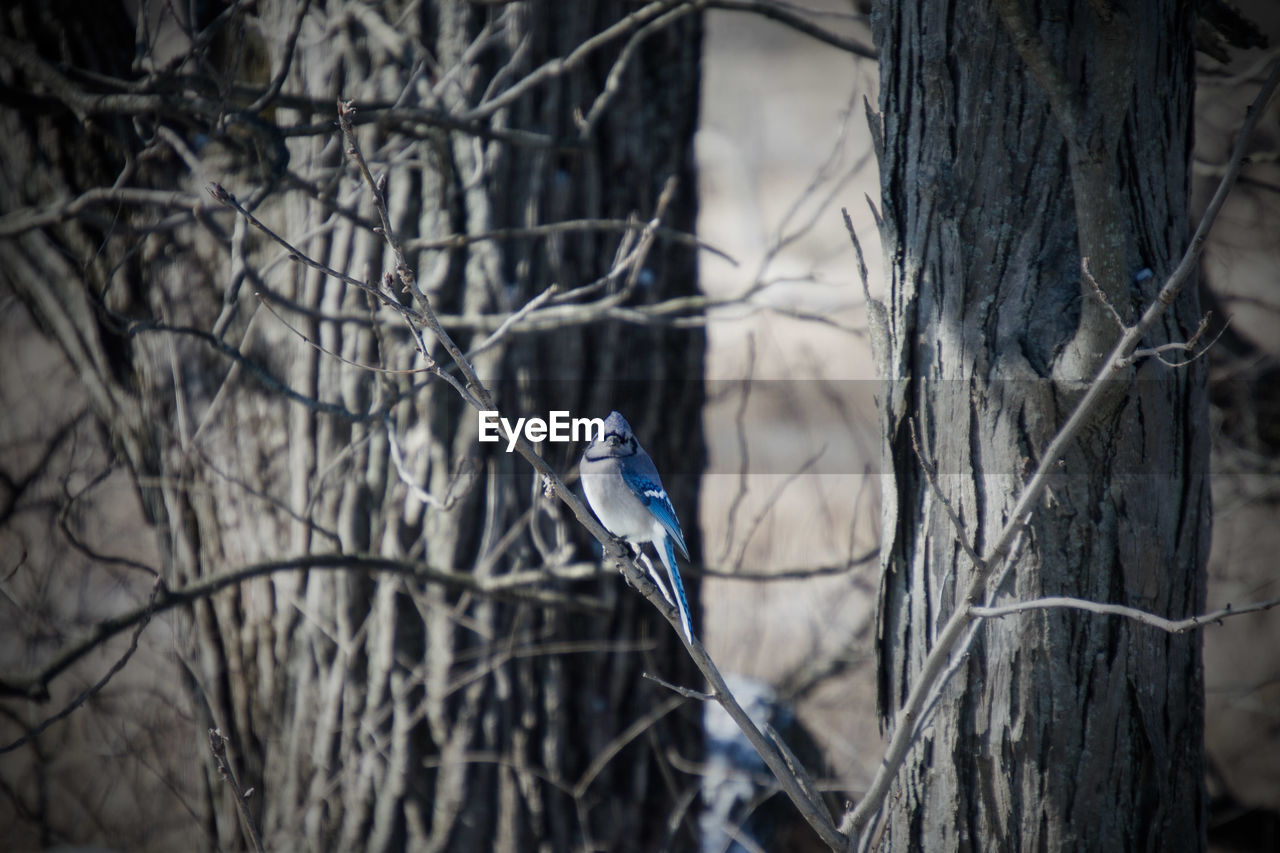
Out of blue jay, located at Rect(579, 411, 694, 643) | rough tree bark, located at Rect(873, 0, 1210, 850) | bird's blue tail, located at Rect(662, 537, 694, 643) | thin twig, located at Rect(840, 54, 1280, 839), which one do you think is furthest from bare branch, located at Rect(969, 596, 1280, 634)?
blue jay, located at Rect(579, 411, 694, 643)

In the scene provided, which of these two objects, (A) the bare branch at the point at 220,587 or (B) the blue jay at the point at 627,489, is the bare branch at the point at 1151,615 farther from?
(A) the bare branch at the point at 220,587

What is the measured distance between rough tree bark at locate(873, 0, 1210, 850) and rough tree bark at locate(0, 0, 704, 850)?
153 cm

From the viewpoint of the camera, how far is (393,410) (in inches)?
124

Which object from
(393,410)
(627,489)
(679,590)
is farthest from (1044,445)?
(393,410)

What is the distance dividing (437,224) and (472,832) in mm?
2160

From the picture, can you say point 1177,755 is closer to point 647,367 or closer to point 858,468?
point 647,367

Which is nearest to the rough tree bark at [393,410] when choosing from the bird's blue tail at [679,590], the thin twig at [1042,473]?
the bird's blue tail at [679,590]

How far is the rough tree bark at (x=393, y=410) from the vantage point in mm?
3246

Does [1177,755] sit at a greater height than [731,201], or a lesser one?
lesser

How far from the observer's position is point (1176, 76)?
190cm

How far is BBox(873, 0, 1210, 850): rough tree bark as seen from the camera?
1758mm

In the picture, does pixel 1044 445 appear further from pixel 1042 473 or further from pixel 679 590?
pixel 679 590

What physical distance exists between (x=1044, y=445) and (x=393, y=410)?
2.13 metres

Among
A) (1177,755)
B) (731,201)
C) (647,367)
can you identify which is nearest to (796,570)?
(647,367)
